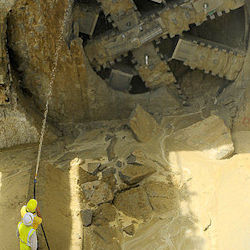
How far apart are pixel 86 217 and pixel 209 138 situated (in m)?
2.40

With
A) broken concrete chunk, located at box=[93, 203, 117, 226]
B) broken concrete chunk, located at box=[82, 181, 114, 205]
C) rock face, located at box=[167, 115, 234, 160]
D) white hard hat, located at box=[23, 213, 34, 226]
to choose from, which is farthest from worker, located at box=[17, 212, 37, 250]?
rock face, located at box=[167, 115, 234, 160]

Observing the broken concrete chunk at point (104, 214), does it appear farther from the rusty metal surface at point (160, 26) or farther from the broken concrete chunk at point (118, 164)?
the rusty metal surface at point (160, 26)

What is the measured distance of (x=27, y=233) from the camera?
3.33 metres

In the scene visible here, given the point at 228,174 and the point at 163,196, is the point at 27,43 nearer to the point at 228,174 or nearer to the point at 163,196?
the point at 163,196

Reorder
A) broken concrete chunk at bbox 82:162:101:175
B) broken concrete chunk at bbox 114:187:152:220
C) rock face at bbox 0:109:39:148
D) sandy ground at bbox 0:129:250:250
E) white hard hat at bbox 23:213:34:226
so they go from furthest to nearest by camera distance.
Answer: rock face at bbox 0:109:39:148
broken concrete chunk at bbox 82:162:101:175
broken concrete chunk at bbox 114:187:152:220
sandy ground at bbox 0:129:250:250
white hard hat at bbox 23:213:34:226

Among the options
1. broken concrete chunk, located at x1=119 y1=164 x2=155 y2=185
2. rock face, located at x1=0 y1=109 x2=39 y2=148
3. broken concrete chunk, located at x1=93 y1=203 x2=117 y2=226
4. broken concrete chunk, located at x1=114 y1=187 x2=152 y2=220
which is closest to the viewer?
broken concrete chunk, located at x1=93 y1=203 x2=117 y2=226

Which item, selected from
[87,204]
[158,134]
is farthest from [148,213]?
[158,134]

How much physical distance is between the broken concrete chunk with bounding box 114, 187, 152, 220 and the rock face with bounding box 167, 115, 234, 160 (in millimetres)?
1234

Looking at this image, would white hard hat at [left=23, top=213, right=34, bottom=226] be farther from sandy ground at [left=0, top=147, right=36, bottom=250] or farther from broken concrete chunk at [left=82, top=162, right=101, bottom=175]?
broken concrete chunk at [left=82, top=162, right=101, bottom=175]

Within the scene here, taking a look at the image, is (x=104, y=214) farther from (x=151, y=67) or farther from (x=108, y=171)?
(x=151, y=67)

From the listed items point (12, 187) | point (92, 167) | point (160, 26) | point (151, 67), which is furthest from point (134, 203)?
point (160, 26)

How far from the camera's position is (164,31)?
5.66 meters

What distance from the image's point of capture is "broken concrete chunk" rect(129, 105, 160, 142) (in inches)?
221

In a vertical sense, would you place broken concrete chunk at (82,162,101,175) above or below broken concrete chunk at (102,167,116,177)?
above
